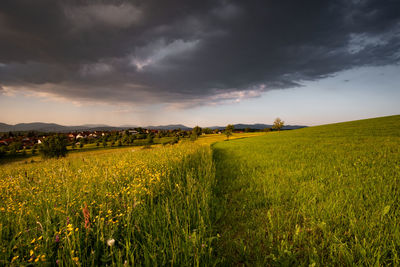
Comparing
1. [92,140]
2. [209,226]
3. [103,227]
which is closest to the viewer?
[103,227]

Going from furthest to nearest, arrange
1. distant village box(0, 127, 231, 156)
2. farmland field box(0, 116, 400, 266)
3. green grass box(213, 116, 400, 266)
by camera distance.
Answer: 1. distant village box(0, 127, 231, 156)
2. green grass box(213, 116, 400, 266)
3. farmland field box(0, 116, 400, 266)

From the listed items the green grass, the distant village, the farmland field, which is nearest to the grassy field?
the farmland field

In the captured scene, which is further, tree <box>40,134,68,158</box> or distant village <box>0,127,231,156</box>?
distant village <box>0,127,231,156</box>

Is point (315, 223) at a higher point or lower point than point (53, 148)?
higher

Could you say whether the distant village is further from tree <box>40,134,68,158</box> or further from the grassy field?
the grassy field

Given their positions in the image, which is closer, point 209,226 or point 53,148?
point 209,226

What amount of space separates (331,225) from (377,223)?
637mm

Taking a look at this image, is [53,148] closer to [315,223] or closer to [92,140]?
[92,140]

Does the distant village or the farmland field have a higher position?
the farmland field

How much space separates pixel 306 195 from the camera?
393cm

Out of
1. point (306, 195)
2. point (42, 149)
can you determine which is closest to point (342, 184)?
point (306, 195)

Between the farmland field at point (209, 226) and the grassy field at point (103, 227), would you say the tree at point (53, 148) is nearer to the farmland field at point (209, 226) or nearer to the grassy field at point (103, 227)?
the grassy field at point (103, 227)

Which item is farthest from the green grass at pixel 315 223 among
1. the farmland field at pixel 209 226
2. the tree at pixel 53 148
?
the tree at pixel 53 148

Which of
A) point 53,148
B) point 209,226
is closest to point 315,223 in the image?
point 209,226
